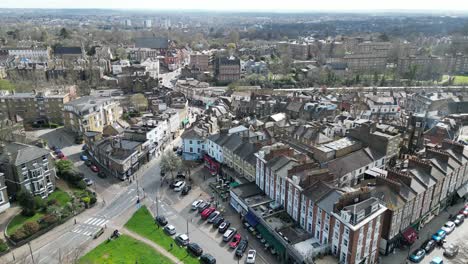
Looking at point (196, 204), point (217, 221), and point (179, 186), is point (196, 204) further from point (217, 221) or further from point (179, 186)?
point (179, 186)

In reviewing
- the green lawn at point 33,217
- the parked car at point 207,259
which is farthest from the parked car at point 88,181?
the parked car at point 207,259

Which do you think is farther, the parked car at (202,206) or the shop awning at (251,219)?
the parked car at (202,206)

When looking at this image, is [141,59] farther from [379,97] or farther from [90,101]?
[379,97]

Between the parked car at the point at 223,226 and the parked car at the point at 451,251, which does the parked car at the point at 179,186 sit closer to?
the parked car at the point at 223,226

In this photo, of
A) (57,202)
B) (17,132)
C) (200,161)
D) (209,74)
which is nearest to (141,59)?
(209,74)

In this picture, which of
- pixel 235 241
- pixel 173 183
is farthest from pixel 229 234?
pixel 173 183

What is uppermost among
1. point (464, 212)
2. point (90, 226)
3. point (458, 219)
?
point (464, 212)
